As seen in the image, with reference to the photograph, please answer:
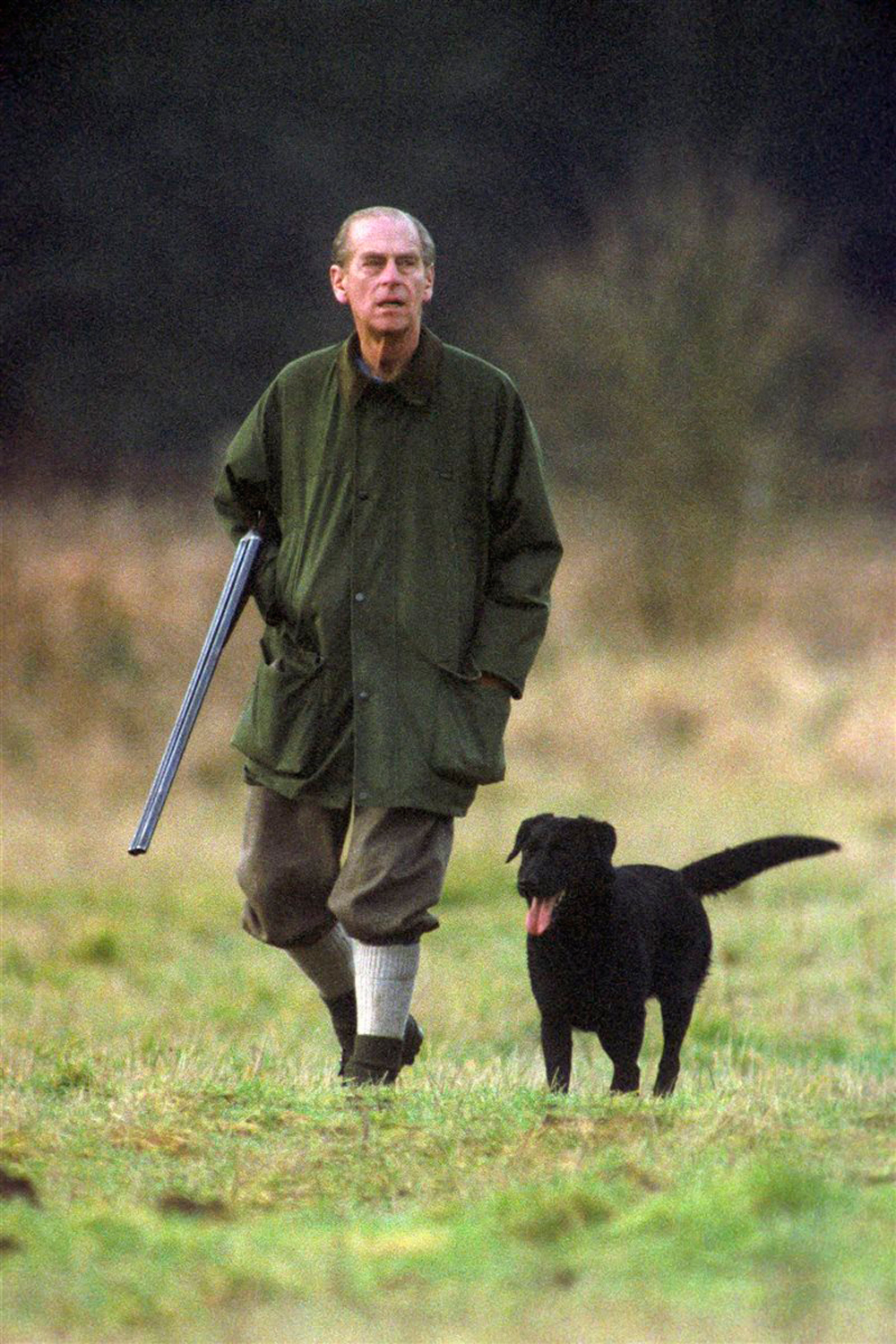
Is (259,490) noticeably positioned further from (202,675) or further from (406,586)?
(406,586)

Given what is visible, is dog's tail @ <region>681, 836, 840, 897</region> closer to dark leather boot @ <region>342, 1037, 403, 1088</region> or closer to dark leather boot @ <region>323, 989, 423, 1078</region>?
dark leather boot @ <region>323, 989, 423, 1078</region>

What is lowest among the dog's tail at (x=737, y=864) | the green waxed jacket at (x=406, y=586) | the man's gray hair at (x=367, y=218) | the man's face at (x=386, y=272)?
the dog's tail at (x=737, y=864)

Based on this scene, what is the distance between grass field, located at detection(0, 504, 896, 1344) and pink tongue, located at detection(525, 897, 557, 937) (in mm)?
442

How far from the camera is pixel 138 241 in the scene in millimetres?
26547

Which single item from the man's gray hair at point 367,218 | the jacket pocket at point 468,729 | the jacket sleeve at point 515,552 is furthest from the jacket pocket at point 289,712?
the man's gray hair at point 367,218

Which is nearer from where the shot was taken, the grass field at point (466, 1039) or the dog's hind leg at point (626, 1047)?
the grass field at point (466, 1039)

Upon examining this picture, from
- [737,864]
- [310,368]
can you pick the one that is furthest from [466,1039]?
[310,368]

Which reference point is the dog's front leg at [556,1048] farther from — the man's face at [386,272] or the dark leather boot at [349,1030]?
the man's face at [386,272]

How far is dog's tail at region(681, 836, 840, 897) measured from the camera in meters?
6.73

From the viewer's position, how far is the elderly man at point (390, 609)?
5934mm

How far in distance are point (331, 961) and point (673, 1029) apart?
3.45ft

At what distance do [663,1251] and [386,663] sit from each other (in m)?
2.42

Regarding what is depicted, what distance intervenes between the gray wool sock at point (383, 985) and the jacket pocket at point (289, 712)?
0.56 metres

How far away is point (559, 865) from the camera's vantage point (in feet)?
19.4
